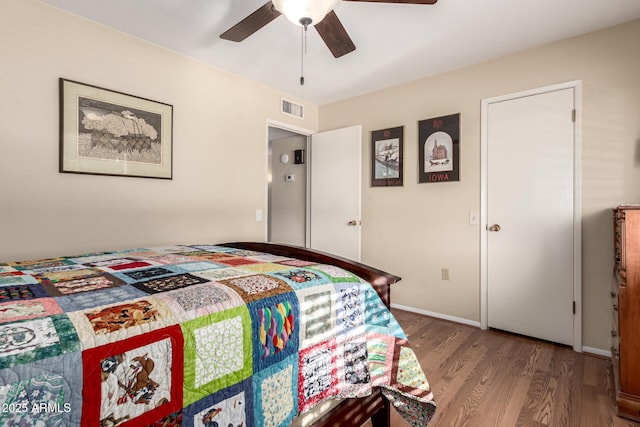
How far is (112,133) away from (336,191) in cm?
232

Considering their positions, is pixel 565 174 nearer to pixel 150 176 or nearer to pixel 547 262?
pixel 547 262

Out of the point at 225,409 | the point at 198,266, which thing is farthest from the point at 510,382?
the point at 198,266

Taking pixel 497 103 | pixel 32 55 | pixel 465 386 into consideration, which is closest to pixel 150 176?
pixel 32 55

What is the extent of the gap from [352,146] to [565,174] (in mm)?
2030

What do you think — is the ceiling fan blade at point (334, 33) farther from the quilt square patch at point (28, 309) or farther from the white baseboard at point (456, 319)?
the white baseboard at point (456, 319)

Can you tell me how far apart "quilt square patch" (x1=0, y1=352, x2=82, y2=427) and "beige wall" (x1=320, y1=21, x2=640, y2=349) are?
301 centimetres

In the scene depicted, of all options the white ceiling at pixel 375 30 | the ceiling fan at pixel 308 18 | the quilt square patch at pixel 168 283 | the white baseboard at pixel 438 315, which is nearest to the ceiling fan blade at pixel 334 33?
the ceiling fan at pixel 308 18

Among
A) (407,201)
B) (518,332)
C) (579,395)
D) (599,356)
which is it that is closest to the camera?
(579,395)

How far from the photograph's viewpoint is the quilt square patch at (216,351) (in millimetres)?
833

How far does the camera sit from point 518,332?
2.73 m

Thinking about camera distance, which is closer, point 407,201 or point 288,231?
point 407,201

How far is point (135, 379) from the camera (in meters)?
0.74

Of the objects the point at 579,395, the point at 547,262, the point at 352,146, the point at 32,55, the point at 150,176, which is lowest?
the point at 579,395

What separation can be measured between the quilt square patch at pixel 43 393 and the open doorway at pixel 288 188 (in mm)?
3539
